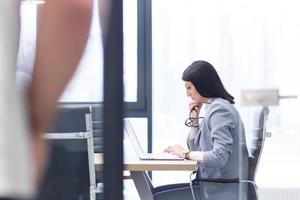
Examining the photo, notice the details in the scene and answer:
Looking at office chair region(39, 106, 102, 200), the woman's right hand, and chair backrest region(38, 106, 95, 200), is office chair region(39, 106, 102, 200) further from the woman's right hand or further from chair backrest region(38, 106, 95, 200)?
the woman's right hand

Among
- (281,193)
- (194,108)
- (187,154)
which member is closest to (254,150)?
(187,154)

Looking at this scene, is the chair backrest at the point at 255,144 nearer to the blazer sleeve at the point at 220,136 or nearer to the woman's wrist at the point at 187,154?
the blazer sleeve at the point at 220,136

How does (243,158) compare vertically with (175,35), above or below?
below

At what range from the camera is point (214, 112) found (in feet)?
7.13

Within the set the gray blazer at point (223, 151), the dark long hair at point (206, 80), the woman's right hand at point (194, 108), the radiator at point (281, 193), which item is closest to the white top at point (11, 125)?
the gray blazer at point (223, 151)

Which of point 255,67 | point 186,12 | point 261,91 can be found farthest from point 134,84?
point 261,91

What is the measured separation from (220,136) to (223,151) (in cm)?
6

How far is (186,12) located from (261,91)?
213 centimetres

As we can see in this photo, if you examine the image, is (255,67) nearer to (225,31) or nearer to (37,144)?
(225,31)

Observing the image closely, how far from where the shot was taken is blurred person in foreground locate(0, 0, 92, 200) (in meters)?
0.50

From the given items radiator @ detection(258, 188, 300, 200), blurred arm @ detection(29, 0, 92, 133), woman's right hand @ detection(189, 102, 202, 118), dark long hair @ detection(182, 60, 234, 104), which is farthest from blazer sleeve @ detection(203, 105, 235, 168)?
blurred arm @ detection(29, 0, 92, 133)

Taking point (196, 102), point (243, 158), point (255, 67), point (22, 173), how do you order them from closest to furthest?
point (22, 173) < point (243, 158) < point (196, 102) < point (255, 67)

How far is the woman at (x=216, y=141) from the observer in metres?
2.14

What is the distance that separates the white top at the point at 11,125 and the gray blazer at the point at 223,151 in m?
1.65
